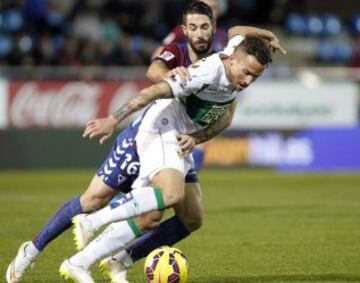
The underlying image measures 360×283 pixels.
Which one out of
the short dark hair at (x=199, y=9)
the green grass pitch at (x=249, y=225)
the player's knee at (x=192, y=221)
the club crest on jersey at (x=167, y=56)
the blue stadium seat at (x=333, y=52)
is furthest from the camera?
the blue stadium seat at (x=333, y=52)

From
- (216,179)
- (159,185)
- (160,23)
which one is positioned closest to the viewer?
(159,185)

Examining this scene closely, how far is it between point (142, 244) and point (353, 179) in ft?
35.9

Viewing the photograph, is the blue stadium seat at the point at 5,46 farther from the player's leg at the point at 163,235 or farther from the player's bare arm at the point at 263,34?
the player's leg at the point at 163,235

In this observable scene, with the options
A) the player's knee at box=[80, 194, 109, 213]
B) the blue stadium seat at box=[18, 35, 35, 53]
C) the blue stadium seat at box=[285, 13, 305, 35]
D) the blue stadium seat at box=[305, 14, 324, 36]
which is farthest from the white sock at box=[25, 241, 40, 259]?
the blue stadium seat at box=[305, 14, 324, 36]

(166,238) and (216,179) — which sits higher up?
(166,238)

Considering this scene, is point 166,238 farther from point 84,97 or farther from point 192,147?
point 84,97

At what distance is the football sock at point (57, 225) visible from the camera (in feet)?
23.0

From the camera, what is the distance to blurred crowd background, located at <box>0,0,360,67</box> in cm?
1942

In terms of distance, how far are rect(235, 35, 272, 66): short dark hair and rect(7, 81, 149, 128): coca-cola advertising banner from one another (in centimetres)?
1136

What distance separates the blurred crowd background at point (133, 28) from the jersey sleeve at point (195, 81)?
40.4ft

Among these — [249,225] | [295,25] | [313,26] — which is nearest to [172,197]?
[249,225]

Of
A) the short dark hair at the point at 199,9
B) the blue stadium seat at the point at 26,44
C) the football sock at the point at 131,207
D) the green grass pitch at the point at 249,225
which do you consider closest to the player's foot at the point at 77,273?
the football sock at the point at 131,207

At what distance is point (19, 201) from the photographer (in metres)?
13.5

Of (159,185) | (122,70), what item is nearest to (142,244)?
(159,185)
